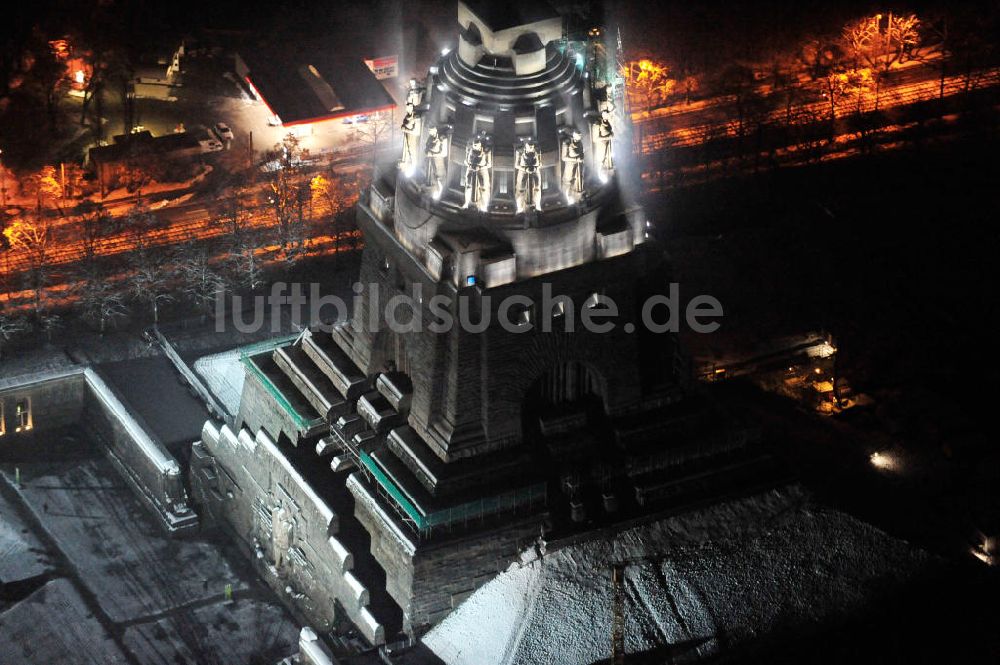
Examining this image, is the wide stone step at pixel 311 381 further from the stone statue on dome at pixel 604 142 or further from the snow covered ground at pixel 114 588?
the stone statue on dome at pixel 604 142

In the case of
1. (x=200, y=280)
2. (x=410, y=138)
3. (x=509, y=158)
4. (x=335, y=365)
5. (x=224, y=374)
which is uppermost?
(x=410, y=138)

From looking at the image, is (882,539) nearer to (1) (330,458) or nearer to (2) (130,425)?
(1) (330,458)

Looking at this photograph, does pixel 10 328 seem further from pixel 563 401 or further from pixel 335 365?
pixel 563 401

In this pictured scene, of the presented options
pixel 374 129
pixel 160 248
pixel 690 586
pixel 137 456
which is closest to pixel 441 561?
pixel 690 586

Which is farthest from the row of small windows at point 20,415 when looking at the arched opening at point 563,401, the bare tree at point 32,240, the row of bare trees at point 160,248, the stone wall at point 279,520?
the arched opening at point 563,401

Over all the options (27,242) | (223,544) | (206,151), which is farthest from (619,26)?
(223,544)
